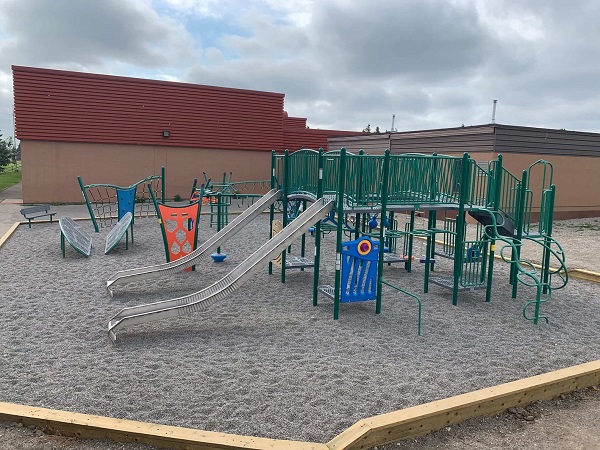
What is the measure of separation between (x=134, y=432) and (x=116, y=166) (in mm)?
18775

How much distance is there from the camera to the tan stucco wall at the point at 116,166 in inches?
763

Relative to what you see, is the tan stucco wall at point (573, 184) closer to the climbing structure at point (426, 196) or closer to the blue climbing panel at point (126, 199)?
the climbing structure at point (426, 196)

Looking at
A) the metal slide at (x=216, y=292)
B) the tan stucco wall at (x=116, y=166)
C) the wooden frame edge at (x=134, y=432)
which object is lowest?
the wooden frame edge at (x=134, y=432)

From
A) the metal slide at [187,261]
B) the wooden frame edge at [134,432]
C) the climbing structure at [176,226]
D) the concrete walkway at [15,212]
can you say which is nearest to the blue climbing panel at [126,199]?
the concrete walkway at [15,212]

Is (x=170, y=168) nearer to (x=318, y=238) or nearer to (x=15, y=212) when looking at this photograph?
(x=15, y=212)

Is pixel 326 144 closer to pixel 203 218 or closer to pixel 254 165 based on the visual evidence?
pixel 254 165

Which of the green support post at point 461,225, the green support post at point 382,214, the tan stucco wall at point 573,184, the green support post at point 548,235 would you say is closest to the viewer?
the green support post at point 382,214

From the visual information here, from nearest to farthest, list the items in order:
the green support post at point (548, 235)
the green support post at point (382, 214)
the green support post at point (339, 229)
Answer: the green support post at point (339, 229) → the green support post at point (382, 214) → the green support post at point (548, 235)

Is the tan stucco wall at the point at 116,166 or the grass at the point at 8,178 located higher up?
the tan stucco wall at the point at 116,166

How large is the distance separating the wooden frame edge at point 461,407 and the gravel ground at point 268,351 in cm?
21

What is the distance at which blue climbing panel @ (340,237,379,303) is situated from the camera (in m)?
6.30

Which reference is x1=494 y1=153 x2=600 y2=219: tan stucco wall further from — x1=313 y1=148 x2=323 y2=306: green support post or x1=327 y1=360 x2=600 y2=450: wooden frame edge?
x1=327 y1=360 x2=600 y2=450: wooden frame edge

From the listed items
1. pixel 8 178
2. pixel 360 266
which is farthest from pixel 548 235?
pixel 8 178

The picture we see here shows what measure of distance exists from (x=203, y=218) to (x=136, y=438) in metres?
13.1
